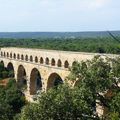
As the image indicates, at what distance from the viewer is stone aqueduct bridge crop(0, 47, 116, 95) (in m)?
31.7

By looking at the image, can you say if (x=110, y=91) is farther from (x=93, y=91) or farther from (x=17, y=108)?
(x=17, y=108)

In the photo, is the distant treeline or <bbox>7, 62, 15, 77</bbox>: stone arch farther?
the distant treeline

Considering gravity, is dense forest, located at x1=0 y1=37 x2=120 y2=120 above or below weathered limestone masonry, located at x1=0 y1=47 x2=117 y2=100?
above

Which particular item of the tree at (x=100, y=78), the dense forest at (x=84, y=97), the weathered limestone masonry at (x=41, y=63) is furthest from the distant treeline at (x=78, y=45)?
the dense forest at (x=84, y=97)

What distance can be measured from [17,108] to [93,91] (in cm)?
1411

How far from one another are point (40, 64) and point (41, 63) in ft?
3.70

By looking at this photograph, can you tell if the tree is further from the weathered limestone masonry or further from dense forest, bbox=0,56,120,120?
the weathered limestone masonry

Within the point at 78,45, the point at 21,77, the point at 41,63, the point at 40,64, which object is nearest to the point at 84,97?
the point at 40,64

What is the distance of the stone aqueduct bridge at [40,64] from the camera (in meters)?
31.7

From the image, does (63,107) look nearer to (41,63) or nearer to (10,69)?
(41,63)

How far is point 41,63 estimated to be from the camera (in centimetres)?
3806

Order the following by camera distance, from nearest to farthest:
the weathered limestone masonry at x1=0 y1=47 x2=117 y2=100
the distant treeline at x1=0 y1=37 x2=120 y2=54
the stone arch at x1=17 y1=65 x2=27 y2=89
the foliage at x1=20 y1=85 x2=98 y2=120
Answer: the foliage at x1=20 y1=85 x2=98 y2=120, the weathered limestone masonry at x1=0 y1=47 x2=117 y2=100, the stone arch at x1=17 y1=65 x2=27 y2=89, the distant treeline at x1=0 y1=37 x2=120 y2=54

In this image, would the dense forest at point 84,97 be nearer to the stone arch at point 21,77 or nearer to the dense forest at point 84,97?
the dense forest at point 84,97

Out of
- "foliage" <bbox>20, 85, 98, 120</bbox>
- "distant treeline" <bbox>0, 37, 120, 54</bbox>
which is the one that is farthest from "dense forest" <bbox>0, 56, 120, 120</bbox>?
"distant treeline" <bbox>0, 37, 120, 54</bbox>
